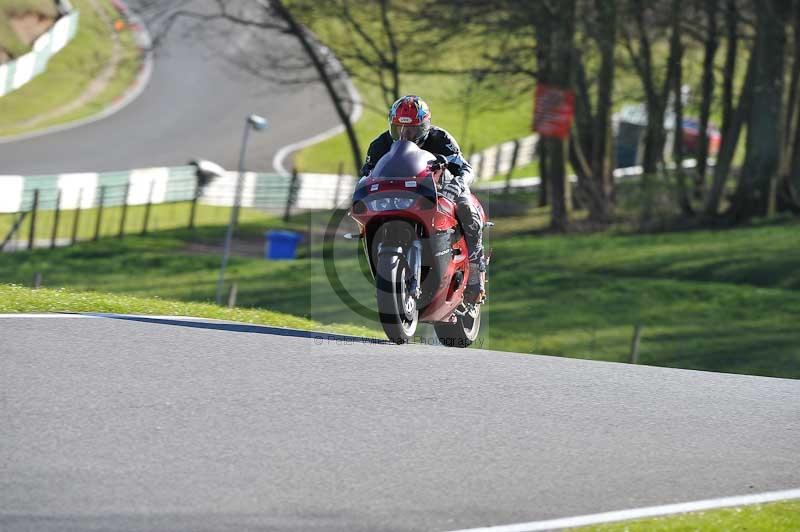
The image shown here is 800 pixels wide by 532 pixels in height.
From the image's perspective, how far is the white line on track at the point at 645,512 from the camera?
6300 millimetres

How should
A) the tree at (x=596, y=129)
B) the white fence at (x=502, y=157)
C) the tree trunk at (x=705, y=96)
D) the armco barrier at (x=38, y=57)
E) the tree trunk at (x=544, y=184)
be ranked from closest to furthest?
the tree at (x=596, y=129) < the tree trunk at (x=705, y=96) < the tree trunk at (x=544, y=184) < the armco barrier at (x=38, y=57) < the white fence at (x=502, y=157)

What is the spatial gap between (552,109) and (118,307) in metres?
22.9

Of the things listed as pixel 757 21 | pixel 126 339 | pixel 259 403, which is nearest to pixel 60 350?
pixel 126 339

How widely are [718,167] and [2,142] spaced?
83.8ft

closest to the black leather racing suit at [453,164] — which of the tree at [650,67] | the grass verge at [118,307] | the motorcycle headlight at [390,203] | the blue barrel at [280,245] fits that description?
the motorcycle headlight at [390,203]

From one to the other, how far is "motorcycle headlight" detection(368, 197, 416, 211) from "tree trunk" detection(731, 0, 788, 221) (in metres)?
22.6

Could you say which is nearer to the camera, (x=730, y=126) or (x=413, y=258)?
(x=413, y=258)

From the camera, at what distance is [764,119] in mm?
32469

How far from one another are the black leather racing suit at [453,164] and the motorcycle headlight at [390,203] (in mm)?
661

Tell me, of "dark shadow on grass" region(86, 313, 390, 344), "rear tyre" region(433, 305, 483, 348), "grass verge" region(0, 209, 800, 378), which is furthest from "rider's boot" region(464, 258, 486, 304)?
"grass verge" region(0, 209, 800, 378)

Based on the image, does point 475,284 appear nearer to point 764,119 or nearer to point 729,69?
point 764,119

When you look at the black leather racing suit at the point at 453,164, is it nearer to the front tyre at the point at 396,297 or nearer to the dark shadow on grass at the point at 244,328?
the front tyre at the point at 396,297

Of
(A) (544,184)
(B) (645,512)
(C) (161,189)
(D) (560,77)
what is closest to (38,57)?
(C) (161,189)

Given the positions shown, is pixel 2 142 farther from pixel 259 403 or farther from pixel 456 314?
pixel 259 403
